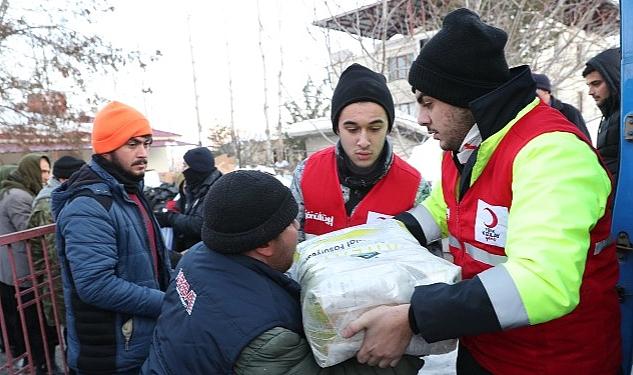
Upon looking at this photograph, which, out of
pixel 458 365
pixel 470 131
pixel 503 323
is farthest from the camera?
pixel 458 365

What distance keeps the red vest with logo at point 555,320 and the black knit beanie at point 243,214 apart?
0.66 meters

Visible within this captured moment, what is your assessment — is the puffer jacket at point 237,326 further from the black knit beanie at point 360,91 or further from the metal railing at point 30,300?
the metal railing at point 30,300

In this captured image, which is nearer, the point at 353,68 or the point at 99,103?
the point at 353,68

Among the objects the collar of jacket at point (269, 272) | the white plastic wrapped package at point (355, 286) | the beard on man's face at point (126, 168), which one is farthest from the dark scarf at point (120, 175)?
the white plastic wrapped package at point (355, 286)

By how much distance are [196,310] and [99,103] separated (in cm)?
1248

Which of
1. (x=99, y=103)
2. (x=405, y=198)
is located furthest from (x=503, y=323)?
(x=99, y=103)

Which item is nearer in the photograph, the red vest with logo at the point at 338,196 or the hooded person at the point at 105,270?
the hooded person at the point at 105,270

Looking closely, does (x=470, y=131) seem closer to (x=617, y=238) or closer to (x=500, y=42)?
(x=500, y=42)

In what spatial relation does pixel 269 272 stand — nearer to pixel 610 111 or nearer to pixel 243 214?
pixel 243 214

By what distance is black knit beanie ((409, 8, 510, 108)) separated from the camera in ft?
4.81

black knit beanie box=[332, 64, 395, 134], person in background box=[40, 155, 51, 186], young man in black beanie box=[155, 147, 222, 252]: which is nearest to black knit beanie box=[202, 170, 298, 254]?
black knit beanie box=[332, 64, 395, 134]

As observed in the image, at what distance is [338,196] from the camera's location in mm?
2404

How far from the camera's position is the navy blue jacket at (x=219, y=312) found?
1.31m

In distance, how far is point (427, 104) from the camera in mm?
1623
